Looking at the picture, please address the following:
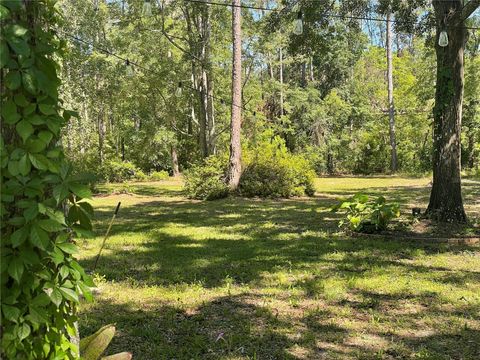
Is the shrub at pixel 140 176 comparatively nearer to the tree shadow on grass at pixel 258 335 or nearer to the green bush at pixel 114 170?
the green bush at pixel 114 170

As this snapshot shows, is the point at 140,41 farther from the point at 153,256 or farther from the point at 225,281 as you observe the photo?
the point at 225,281

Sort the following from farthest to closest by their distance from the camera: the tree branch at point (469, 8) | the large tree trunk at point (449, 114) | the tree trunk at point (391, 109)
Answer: the tree trunk at point (391, 109) < the large tree trunk at point (449, 114) < the tree branch at point (469, 8)

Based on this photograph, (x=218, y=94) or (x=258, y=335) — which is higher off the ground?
(x=218, y=94)

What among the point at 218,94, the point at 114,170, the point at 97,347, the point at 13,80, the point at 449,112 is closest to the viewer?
the point at 13,80

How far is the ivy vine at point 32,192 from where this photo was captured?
59.0 inches

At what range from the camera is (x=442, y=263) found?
597cm

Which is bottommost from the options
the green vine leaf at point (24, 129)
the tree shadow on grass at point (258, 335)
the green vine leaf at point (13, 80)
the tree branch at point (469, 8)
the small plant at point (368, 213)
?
the tree shadow on grass at point (258, 335)

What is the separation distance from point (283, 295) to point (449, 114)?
5.45 m

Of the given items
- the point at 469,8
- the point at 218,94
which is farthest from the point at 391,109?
the point at 469,8

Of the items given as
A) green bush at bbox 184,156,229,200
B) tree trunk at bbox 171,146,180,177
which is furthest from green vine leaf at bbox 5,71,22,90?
tree trunk at bbox 171,146,180,177

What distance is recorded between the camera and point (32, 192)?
5.07 feet

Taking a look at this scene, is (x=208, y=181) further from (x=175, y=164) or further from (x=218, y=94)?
(x=175, y=164)

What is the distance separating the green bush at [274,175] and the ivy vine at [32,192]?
1291cm

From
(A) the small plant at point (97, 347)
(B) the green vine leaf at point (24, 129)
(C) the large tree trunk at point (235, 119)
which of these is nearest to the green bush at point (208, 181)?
(C) the large tree trunk at point (235, 119)
